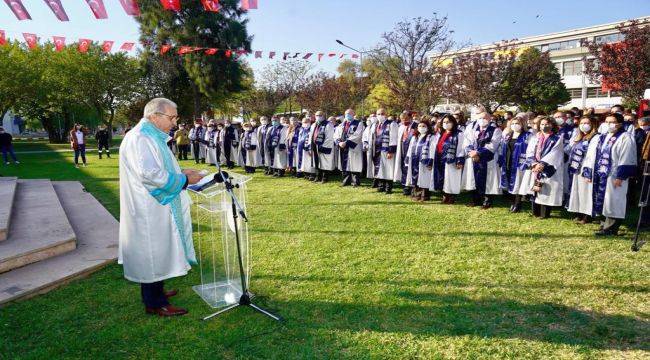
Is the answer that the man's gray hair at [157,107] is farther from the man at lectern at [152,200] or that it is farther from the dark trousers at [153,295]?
the dark trousers at [153,295]

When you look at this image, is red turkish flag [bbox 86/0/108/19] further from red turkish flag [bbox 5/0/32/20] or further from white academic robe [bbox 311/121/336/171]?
white academic robe [bbox 311/121/336/171]

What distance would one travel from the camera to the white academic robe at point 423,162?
9.67m

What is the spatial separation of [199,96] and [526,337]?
38.3 metres

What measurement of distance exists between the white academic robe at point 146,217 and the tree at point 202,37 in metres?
32.4

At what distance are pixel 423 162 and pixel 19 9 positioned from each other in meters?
9.03

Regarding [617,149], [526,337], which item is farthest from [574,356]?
[617,149]

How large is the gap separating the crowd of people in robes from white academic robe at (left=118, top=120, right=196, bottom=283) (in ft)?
2.13

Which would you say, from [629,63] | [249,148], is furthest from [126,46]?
[629,63]

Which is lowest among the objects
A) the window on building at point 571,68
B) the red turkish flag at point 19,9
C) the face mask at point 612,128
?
the face mask at point 612,128

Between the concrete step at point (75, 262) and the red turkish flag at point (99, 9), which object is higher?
the red turkish flag at point (99, 9)

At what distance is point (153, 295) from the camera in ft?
14.4

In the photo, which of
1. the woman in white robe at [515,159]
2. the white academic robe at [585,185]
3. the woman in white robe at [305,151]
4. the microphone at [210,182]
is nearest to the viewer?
the microphone at [210,182]

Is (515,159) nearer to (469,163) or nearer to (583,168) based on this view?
(469,163)

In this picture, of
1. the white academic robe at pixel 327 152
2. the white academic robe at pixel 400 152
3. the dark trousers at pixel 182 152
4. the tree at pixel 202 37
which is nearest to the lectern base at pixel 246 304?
the white academic robe at pixel 400 152
